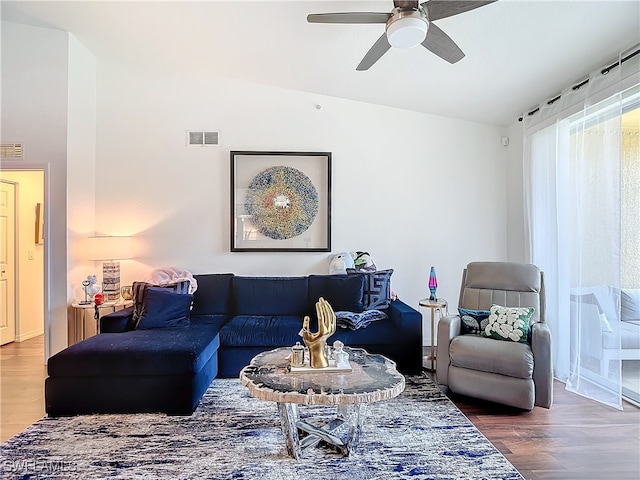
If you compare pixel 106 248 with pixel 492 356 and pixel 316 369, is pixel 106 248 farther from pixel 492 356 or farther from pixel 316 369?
pixel 492 356

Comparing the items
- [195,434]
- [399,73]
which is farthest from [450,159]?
[195,434]

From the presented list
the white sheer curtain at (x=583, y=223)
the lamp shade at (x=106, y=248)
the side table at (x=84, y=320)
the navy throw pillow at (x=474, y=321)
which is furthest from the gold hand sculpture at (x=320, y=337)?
the lamp shade at (x=106, y=248)

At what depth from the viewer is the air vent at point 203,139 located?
4238mm

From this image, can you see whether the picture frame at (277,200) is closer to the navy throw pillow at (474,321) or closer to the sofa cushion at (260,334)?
the sofa cushion at (260,334)

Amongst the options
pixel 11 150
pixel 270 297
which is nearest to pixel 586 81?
pixel 270 297

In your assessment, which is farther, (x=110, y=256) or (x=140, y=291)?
(x=110, y=256)

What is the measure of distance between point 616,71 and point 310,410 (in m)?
3.26

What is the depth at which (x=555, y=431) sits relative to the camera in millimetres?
2398

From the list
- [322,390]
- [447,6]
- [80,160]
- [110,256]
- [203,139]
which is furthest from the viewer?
[203,139]

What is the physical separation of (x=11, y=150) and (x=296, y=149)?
284 cm

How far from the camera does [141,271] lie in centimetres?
424

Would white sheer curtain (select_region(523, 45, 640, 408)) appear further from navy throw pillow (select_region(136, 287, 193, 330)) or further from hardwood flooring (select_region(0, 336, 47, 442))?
hardwood flooring (select_region(0, 336, 47, 442))

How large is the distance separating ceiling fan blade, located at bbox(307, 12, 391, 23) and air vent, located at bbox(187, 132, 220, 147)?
2.34m

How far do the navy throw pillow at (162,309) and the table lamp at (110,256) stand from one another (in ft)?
2.60
